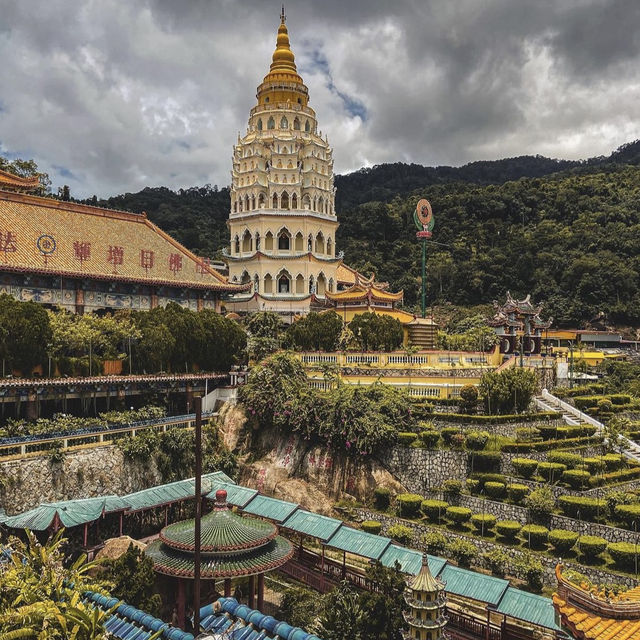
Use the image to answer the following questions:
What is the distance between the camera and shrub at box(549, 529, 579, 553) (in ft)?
82.0

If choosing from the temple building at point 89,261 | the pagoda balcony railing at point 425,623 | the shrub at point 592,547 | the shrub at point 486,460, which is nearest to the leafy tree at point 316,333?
the temple building at point 89,261

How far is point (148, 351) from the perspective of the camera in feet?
120

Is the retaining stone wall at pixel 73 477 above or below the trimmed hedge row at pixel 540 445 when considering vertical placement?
below

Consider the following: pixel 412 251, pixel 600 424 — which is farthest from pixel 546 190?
pixel 600 424

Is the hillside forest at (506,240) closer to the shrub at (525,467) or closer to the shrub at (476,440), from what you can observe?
the shrub at (476,440)

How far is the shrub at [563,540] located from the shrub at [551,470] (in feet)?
13.5

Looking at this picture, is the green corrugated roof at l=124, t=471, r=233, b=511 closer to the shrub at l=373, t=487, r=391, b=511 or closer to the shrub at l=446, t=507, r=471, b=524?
the shrub at l=373, t=487, r=391, b=511

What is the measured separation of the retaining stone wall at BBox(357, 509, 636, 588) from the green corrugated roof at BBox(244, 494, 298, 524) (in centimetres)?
558

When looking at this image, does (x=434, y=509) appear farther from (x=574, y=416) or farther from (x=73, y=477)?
(x=73, y=477)

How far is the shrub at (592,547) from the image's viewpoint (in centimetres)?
2447

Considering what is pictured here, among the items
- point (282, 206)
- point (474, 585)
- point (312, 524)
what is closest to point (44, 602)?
point (312, 524)

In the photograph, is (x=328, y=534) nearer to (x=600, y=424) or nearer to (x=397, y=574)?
(x=397, y=574)

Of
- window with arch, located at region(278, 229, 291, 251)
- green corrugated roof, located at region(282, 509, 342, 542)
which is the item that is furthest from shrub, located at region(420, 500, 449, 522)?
window with arch, located at region(278, 229, 291, 251)

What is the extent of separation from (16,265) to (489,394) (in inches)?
1005
